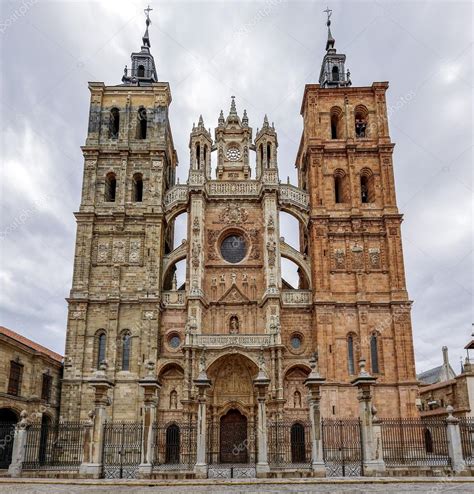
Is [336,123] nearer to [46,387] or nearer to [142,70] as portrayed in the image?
[142,70]

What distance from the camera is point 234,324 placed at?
33.4 meters

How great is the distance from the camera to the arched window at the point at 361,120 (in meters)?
38.1

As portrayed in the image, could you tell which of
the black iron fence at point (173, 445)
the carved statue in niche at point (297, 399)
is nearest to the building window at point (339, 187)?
the carved statue in niche at point (297, 399)

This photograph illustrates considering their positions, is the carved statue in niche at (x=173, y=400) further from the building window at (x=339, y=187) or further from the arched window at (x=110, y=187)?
the building window at (x=339, y=187)

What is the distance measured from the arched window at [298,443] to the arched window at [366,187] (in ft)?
50.7

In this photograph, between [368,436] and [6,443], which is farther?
[6,443]

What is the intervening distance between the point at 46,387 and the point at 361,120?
28063mm

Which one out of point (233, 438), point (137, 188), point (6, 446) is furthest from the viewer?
point (137, 188)

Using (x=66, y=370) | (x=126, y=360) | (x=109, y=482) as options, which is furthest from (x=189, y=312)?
(x=109, y=482)

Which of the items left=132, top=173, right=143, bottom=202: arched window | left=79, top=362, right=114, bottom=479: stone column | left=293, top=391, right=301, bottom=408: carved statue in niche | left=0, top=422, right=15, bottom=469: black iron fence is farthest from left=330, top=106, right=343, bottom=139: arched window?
left=0, top=422, right=15, bottom=469: black iron fence

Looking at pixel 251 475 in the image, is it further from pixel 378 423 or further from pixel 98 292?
pixel 98 292

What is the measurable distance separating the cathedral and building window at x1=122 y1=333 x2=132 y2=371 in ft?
0.30

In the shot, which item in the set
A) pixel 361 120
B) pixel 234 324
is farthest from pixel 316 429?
pixel 361 120

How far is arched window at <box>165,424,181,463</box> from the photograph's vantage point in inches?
1164
